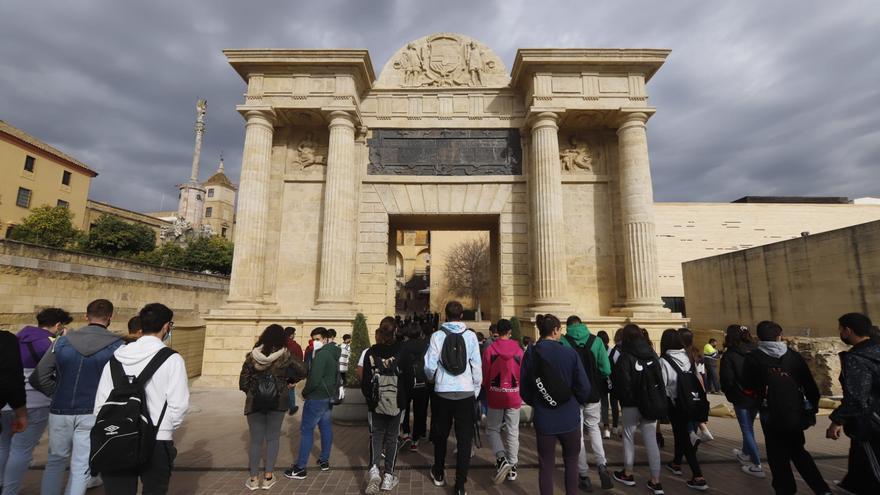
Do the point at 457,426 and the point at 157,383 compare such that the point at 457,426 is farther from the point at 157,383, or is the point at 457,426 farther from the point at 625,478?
the point at 157,383

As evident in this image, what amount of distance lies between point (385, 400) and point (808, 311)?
20.1 m

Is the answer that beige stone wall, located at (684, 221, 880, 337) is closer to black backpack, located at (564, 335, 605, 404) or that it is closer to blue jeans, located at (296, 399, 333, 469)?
black backpack, located at (564, 335, 605, 404)

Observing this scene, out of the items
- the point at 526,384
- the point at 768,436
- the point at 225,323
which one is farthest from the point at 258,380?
the point at 225,323

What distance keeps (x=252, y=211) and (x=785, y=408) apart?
44.1ft

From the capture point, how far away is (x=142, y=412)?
2.79 meters

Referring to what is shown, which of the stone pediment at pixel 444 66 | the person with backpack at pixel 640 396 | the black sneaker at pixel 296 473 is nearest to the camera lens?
the person with backpack at pixel 640 396

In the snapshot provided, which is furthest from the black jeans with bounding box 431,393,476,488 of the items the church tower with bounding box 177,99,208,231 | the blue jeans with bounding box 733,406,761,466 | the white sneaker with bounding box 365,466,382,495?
the church tower with bounding box 177,99,208,231

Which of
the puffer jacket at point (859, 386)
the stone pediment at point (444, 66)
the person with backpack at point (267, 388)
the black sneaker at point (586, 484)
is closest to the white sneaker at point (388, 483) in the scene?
the person with backpack at point (267, 388)

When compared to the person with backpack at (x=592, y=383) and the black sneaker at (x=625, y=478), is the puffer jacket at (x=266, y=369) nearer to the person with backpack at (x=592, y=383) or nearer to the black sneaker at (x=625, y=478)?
the person with backpack at (x=592, y=383)

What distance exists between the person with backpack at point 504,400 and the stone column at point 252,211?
9827mm

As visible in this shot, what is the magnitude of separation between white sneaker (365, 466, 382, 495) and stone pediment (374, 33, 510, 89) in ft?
42.9

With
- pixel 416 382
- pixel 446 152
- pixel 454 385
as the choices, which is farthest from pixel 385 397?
pixel 446 152

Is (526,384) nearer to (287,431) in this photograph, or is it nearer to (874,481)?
(874,481)

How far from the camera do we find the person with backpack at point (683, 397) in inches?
180
